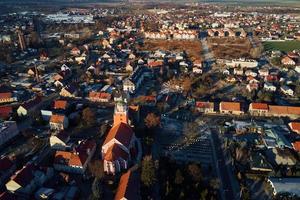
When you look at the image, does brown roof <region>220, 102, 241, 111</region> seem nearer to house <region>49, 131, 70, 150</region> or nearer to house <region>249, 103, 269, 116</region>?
house <region>249, 103, 269, 116</region>

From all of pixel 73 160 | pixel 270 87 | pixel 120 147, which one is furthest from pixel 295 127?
pixel 73 160

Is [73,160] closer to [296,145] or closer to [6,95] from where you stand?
[296,145]

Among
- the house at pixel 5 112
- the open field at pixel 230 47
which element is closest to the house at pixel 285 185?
the house at pixel 5 112

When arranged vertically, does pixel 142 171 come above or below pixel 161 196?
above

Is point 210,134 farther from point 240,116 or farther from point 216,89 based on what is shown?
point 216,89

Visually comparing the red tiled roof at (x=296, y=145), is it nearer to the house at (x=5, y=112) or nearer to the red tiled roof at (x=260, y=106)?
the red tiled roof at (x=260, y=106)

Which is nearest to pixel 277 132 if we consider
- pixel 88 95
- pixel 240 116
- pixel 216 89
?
pixel 240 116

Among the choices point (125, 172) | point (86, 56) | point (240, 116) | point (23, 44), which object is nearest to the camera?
point (125, 172)
